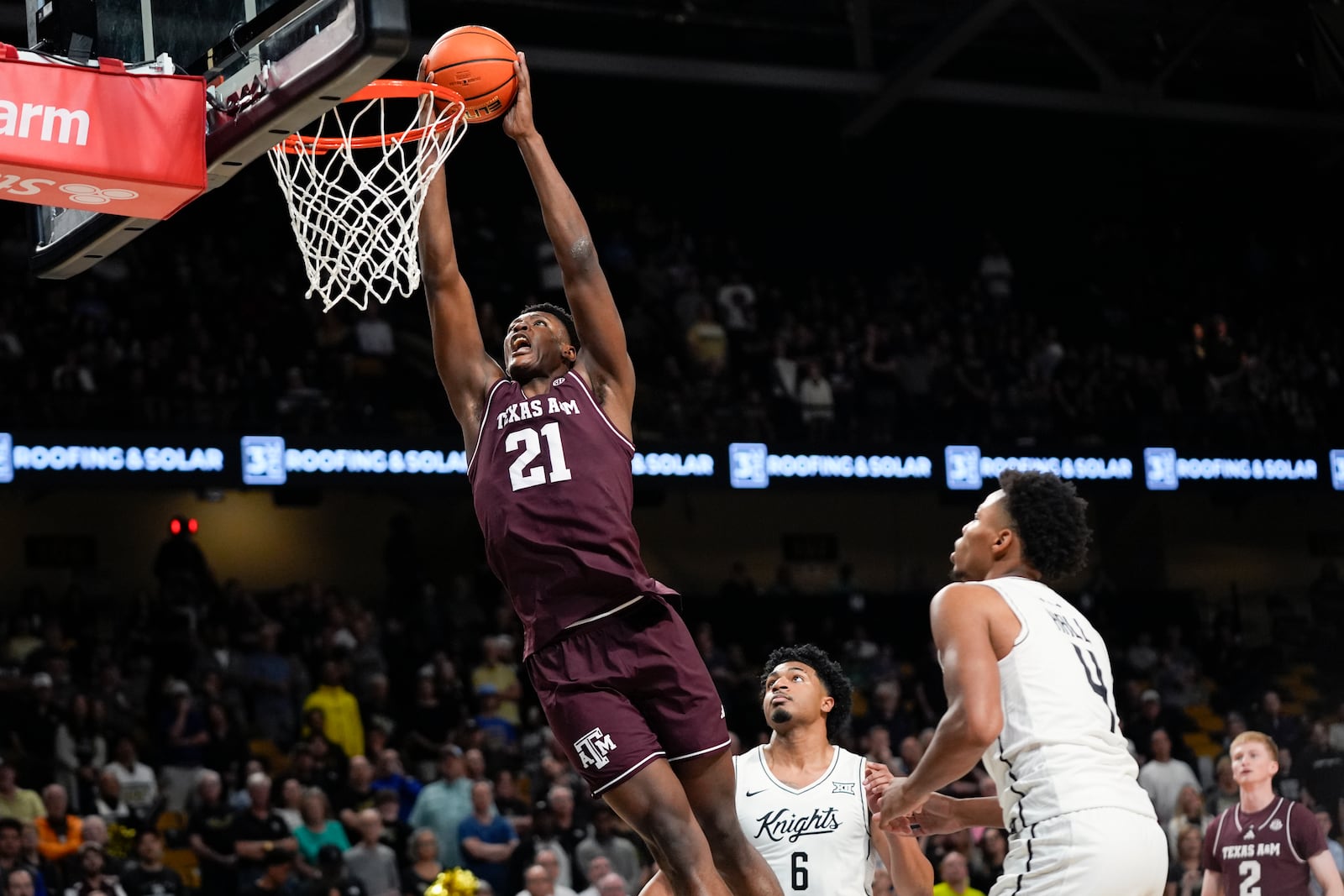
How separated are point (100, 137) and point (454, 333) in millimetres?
1245

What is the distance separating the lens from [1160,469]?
1953 centimetres

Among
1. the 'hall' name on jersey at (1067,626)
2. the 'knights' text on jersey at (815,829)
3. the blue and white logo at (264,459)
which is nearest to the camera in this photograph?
the 'hall' name on jersey at (1067,626)

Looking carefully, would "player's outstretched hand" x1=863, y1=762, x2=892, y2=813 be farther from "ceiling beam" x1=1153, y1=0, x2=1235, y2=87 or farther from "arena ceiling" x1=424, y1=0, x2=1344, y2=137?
"ceiling beam" x1=1153, y1=0, x2=1235, y2=87

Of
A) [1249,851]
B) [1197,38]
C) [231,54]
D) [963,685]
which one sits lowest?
[1249,851]

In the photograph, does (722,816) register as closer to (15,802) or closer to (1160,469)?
(15,802)

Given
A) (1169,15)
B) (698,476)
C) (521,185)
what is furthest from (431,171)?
(1169,15)

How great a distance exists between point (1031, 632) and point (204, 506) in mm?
16700

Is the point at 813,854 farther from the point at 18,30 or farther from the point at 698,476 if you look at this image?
the point at 18,30

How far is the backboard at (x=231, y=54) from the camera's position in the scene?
4.91m

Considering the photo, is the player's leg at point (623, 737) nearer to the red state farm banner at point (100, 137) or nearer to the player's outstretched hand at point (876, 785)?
the player's outstretched hand at point (876, 785)

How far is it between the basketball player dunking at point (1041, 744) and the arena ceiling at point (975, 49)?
15942mm

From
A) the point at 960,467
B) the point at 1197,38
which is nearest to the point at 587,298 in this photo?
the point at 960,467

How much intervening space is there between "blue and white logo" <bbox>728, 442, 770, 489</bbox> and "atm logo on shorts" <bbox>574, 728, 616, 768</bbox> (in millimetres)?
12775

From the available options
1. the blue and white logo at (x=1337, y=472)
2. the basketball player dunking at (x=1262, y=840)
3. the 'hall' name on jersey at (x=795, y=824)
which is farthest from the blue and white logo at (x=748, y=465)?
the 'hall' name on jersey at (x=795, y=824)
